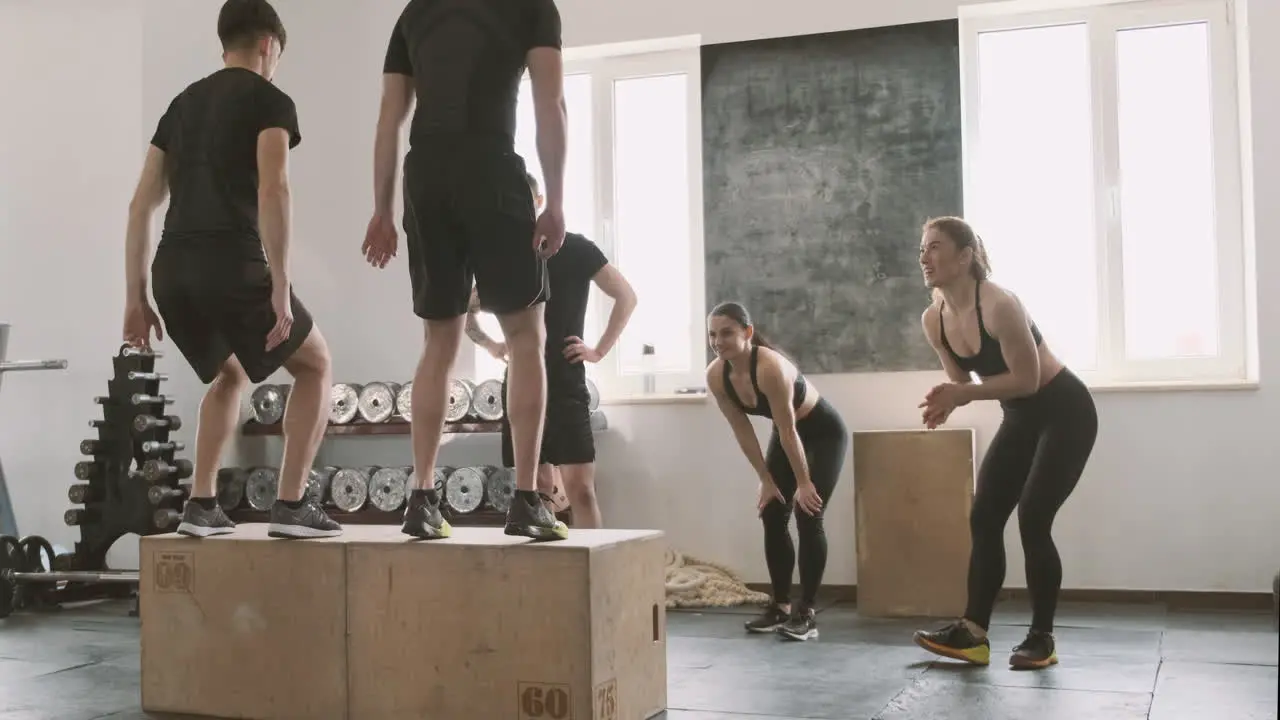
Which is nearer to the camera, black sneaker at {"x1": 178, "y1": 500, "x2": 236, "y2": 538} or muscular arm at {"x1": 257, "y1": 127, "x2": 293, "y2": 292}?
muscular arm at {"x1": 257, "y1": 127, "x2": 293, "y2": 292}

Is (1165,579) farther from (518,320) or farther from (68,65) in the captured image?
(68,65)

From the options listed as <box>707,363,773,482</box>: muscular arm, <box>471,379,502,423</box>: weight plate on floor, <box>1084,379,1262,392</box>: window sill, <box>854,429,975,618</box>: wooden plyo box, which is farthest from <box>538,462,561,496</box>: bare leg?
<box>1084,379,1262,392</box>: window sill

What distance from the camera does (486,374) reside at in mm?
6016

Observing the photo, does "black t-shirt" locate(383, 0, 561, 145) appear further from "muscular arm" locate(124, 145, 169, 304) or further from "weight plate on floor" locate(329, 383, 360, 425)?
"weight plate on floor" locate(329, 383, 360, 425)

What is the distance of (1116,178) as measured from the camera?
5.32 metres

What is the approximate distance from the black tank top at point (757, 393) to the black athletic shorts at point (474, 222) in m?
1.55

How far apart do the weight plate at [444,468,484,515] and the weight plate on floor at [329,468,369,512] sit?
1.37ft

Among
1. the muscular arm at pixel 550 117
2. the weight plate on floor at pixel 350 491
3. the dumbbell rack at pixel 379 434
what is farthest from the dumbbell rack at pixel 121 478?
the muscular arm at pixel 550 117

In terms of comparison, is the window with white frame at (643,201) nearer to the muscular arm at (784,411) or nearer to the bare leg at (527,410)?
the muscular arm at (784,411)

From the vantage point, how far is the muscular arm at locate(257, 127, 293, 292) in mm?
2848

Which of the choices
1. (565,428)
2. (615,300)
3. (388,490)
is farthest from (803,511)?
(388,490)

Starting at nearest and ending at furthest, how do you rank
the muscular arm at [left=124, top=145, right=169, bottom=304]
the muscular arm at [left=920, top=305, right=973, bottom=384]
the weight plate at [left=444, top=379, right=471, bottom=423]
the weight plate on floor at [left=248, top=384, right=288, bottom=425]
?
the muscular arm at [left=124, top=145, right=169, bottom=304] < the muscular arm at [left=920, top=305, right=973, bottom=384] < the weight plate at [left=444, top=379, right=471, bottom=423] < the weight plate on floor at [left=248, top=384, right=288, bottom=425]

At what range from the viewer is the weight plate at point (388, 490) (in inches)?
217

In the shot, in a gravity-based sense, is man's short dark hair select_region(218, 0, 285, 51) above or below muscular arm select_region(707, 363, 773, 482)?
above
